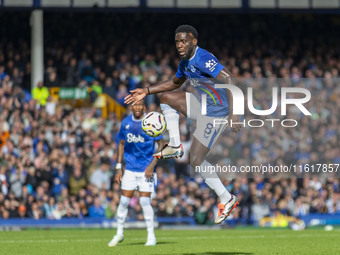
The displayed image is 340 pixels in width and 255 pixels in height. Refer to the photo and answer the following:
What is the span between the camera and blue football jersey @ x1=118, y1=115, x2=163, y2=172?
14.3 m

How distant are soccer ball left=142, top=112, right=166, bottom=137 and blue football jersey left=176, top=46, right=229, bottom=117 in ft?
2.28

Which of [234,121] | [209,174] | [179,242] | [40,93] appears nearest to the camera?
[234,121]

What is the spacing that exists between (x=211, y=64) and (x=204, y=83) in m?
0.50

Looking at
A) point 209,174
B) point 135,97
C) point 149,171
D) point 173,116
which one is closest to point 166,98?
point 173,116

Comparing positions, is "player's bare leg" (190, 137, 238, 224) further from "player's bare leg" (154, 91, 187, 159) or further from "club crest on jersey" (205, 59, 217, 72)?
"club crest on jersey" (205, 59, 217, 72)

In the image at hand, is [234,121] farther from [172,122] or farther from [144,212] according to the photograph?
[144,212]

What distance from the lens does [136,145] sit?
1435 cm

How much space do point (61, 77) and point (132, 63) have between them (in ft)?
8.67

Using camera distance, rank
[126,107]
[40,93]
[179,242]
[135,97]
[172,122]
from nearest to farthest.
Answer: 1. [135,97]
2. [172,122]
3. [179,242]
4. [40,93]
5. [126,107]

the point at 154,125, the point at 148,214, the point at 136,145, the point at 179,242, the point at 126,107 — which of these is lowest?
the point at 179,242

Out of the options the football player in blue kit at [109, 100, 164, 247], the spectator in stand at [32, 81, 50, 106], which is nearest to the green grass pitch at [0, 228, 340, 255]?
the football player in blue kit at [109, 100, 164, 247]

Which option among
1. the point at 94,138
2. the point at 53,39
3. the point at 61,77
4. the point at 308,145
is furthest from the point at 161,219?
the point at 53,39

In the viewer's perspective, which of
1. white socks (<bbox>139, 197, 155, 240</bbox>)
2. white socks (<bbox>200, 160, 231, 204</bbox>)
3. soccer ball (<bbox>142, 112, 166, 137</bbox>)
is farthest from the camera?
white socks (<bbox>139, 197, 155, 240</bbox>)

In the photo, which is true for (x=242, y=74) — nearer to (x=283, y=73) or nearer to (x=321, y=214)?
(x=283, y=73)
